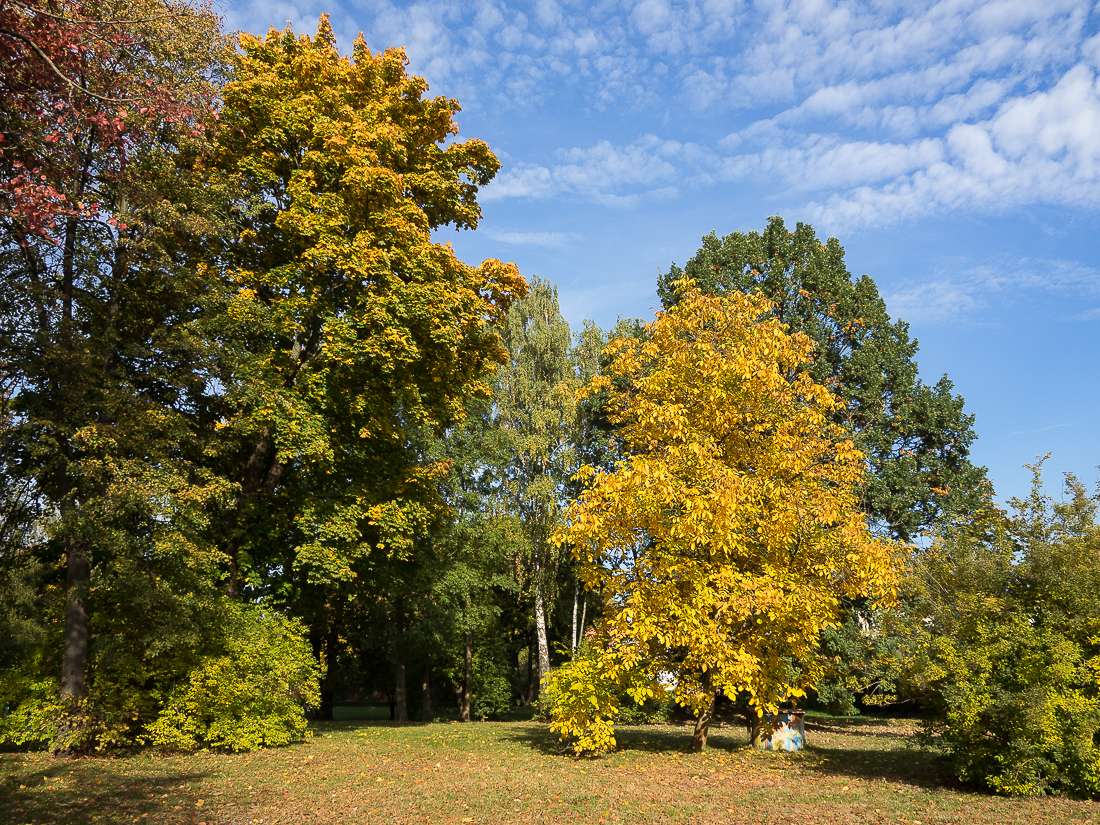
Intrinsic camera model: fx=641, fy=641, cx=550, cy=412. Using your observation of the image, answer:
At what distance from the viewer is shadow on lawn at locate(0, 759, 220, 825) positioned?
670 cm

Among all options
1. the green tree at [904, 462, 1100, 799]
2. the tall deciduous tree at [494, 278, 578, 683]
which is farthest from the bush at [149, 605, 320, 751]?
the tall deciduous tree at [494, 278, 578, 683]

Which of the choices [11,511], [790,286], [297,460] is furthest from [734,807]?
[790,286]

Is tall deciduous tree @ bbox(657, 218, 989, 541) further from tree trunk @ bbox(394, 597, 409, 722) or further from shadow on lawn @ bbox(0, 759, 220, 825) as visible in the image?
shadow on lawn @ bbox(0, 759, 220, 825)

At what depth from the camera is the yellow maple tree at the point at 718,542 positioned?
10344 mm

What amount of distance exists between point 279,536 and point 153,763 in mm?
5076

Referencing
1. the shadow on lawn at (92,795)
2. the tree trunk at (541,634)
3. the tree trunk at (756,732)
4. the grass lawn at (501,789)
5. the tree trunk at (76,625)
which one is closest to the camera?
the shadow on lawn at (92,795)

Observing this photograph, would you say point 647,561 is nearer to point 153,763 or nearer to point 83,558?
point 153,763

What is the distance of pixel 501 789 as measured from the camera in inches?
331

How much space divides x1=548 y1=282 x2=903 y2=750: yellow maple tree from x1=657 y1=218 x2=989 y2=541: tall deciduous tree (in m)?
8.82

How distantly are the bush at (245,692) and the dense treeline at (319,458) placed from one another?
5 centimetres

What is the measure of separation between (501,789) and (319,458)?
22.5 feet

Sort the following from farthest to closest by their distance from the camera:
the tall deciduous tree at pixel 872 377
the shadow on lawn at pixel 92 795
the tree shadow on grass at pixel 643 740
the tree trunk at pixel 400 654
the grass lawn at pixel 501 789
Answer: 1. the tree trunk at pixel 400 654
2. the tall deciduous tree at pixel 872 377
3. the tree shadow on grass at pixel 643 740
4. the grass lawn at pixel 501 789
5. the shadow on lawn at pixel 92 795

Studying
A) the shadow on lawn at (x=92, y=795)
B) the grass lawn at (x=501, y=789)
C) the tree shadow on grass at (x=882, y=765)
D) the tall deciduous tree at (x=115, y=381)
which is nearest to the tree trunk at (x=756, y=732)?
the grass lawn at (x=501, y=789)

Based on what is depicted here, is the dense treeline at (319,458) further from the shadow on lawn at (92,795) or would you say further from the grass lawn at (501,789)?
the shadow on lawn at (92,795)
